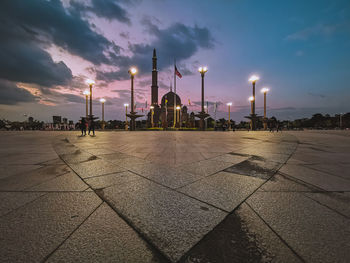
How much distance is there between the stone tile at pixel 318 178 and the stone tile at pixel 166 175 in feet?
7.19

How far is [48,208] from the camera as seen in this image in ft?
6.24

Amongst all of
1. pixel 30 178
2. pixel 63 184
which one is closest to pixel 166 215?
pixel 63 184

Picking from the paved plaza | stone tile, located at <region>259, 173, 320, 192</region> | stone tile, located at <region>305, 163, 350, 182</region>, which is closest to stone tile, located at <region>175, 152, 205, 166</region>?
the paved plaza

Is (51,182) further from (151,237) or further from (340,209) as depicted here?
(340,209)

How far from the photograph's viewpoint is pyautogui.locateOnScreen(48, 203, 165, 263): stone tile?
1.21 metres

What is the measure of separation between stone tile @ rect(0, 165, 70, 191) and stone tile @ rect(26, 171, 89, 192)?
179mm

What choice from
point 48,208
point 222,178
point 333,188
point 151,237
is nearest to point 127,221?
point 151,237

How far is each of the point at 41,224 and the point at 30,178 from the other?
1995 mm

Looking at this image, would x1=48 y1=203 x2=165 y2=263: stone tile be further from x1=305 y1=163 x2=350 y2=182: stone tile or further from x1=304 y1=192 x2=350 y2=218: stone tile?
x1=305 y1=163 x2=350 y2=182: stone tile

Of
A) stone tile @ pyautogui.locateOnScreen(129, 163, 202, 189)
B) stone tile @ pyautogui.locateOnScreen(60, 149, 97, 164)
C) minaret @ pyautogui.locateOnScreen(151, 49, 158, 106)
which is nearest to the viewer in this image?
stone tile @ pyautogui.locateOnScreen(129, 163, 202, 189)

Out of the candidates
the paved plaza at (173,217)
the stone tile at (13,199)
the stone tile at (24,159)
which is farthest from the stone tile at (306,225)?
the stone tile at (24,159)

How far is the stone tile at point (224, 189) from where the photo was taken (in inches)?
82.4

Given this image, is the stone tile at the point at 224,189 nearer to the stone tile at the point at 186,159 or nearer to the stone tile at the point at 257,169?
the stone tile at the point at 257,169

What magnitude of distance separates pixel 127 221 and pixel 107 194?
81cm
